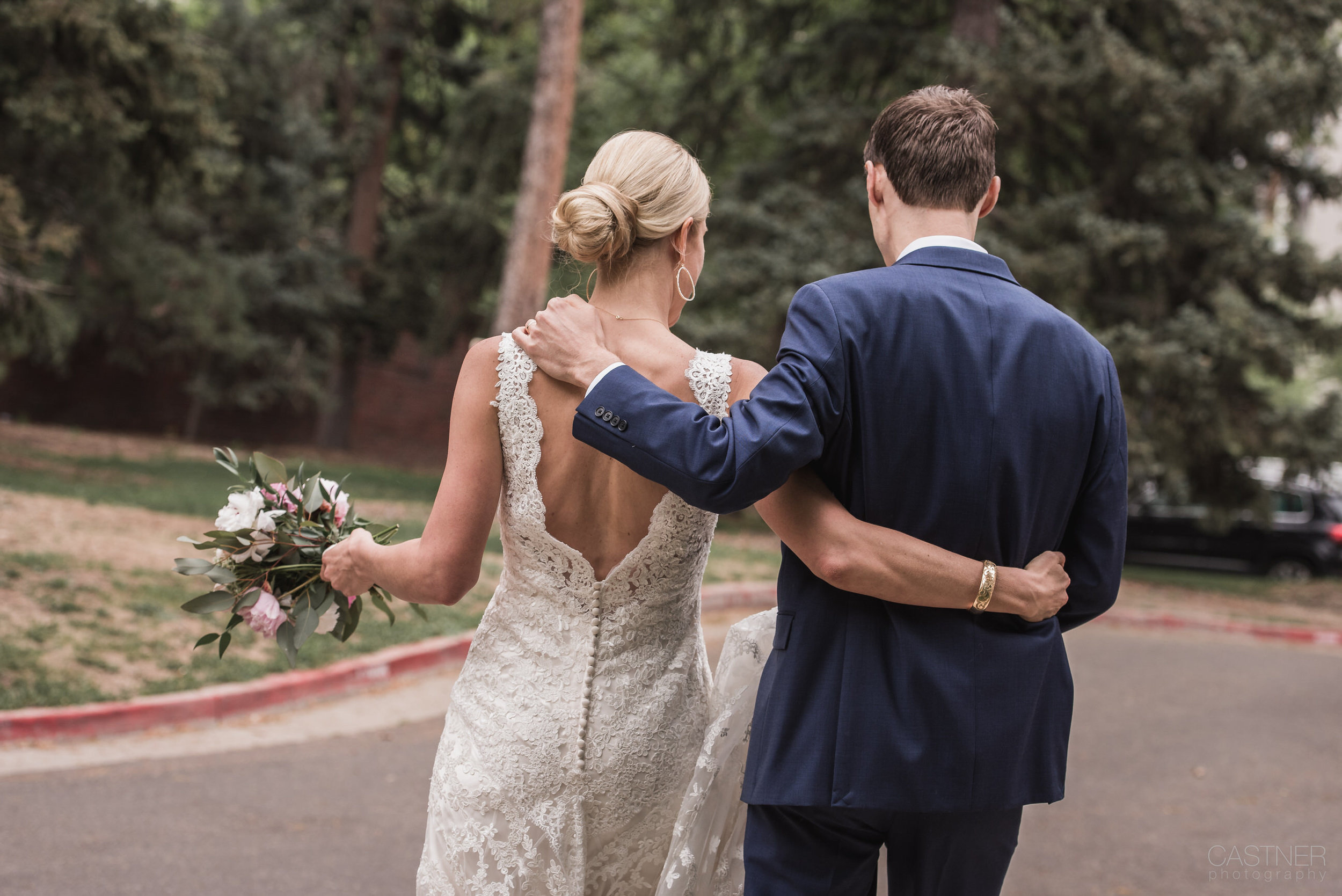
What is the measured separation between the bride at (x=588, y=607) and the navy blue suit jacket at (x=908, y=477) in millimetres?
286

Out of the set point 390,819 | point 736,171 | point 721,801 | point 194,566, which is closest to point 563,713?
point 721,801

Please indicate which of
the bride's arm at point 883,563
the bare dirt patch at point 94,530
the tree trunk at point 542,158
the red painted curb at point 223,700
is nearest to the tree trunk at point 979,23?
the tree trunk at point 542,158

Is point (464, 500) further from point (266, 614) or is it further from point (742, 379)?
point (266, 614)

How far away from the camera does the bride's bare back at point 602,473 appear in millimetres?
2246

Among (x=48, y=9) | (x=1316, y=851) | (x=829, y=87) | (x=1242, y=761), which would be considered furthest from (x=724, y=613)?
(x=829, y=87)

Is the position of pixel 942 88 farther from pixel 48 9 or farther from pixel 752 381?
pixel 48 9

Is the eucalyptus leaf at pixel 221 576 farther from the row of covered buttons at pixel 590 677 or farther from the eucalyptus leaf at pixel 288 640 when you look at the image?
the row of covered buttons at pixel 590 677

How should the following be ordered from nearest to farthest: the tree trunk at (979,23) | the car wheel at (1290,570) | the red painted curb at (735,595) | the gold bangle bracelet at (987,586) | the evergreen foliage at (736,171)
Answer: the gold bangle bracelet at (987,586) < the red painted curb at (735,595) < the evergreen foliage at (736,171) < the tree trunk at (979,23) < the car wheel at (1290,570)

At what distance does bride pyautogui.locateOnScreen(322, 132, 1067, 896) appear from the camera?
2248 millimetres

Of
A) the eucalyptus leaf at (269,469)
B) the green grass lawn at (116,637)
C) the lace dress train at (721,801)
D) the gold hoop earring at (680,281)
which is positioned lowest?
the green grass lawn at (116,637)

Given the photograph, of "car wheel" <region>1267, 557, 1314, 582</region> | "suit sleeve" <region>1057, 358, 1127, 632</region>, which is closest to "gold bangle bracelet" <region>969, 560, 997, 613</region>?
"suit sleeve" <region>1057, 358, 1127, 632</region>

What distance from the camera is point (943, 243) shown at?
2072 millimetres

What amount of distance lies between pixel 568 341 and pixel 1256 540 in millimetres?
21013

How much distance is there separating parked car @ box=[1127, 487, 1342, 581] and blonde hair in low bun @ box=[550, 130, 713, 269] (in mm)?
18466
